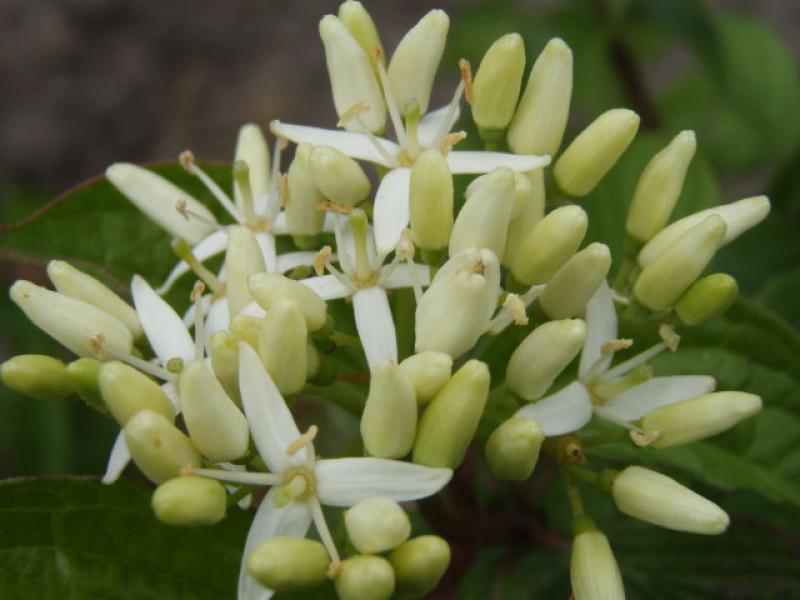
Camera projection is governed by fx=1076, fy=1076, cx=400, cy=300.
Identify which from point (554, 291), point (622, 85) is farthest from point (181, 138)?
point (554, 291)

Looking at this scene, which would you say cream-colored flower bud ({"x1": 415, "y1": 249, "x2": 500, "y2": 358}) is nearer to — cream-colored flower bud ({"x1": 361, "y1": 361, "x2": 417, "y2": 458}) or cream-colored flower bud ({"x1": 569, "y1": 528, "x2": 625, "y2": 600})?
cream-colored flower bud ({"x1": 361, "y1": 361, "x2": 417, "y2": 458})

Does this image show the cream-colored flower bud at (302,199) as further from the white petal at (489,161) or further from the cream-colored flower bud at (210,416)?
the cream-colored flower bud at (210,416)

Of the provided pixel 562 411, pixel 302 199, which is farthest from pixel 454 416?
pixel 302 199

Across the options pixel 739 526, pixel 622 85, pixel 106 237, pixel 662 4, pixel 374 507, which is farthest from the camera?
pixel 622 85

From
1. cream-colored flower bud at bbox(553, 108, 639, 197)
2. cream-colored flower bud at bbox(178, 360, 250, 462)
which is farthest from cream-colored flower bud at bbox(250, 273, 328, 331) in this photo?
cream-colored flower bud at bbox(553, 108, 639, 197)

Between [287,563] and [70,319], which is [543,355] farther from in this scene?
[70,319]

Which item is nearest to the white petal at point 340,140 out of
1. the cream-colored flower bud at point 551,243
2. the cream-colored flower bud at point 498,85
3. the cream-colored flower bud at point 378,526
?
the cream-colored flower bud at point 498,85

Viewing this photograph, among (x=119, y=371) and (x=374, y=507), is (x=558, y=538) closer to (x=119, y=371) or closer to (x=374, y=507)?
(x=374, y=507)
